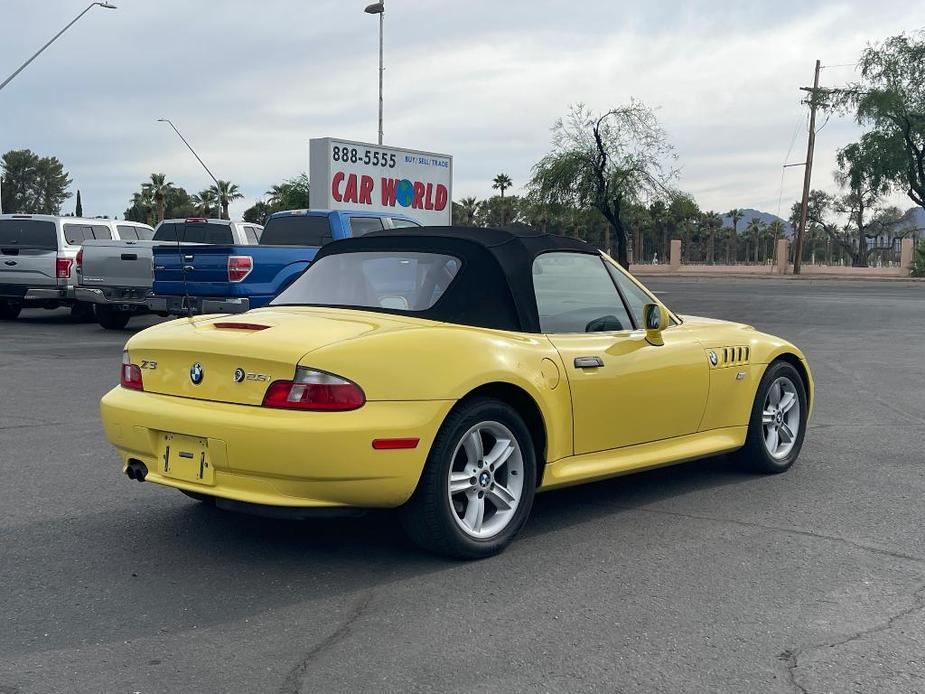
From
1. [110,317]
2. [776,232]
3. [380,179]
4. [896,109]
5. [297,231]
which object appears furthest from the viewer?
[776,232]

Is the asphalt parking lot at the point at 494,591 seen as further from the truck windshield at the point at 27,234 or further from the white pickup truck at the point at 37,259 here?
the truck windshield at the point at 27,234

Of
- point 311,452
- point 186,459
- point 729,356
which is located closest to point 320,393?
point 311,452

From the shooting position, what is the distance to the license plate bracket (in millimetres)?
4406

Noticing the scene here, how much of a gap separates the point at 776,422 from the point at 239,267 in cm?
916

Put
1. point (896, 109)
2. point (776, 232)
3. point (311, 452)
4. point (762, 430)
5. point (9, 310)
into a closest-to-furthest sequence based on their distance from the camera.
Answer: point (311, 452)
point (762, 430)
point (9, 310)
point (896, 109)
point (776, 232)

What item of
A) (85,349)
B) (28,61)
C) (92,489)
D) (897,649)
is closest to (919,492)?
(897,649)

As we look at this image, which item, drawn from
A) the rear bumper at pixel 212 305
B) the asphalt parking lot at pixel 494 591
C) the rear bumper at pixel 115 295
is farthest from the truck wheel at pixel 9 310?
the asphalt parking lot at pixel 494 591

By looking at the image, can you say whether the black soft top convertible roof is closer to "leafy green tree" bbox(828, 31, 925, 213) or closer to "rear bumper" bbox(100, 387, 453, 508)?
"rear bumper" bbox(100, 387, 453, 508)

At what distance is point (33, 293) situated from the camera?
733 inches

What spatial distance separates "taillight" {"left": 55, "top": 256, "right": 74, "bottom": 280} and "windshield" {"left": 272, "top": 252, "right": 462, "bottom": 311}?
14219mm

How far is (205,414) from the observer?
4.42 metres

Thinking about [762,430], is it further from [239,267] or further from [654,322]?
[239,267]

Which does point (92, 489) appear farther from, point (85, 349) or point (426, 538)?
point (85, 349)

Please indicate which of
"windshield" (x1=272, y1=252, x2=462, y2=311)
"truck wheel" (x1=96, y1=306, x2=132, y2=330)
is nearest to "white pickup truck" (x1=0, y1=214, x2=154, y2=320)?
"truck wheel" (x1=96, y1=306, x2=132, y2=330)
